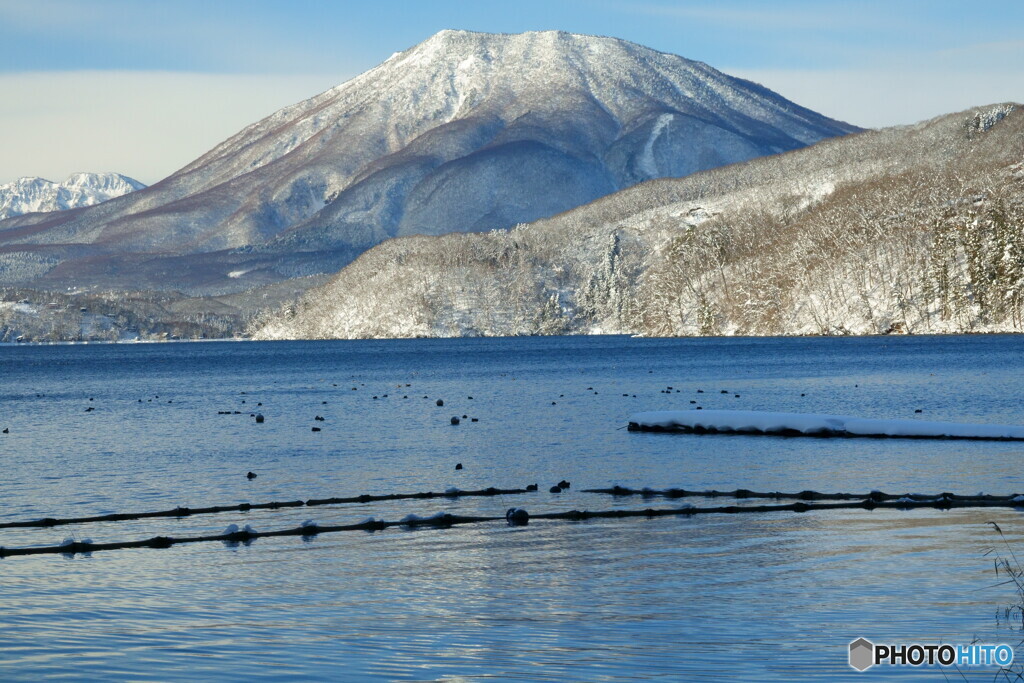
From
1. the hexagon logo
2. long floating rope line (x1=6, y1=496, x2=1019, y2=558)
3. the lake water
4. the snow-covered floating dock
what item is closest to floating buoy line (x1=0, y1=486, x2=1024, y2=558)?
long floating rope line (x1=6, y1=496, x2=1019, y2=558)

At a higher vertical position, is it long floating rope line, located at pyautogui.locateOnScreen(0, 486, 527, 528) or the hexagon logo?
long floating rope line, located at pyautogui.locateOnScreen(0, 486, 527, 528)

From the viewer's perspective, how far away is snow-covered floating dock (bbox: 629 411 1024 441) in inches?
2031

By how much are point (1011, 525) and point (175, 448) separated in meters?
42.6

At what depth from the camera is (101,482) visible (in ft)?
156

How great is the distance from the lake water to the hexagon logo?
186 millimetres

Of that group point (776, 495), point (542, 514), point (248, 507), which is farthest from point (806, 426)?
point (248, 507)

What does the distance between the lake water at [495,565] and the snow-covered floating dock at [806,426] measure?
33.3 inches

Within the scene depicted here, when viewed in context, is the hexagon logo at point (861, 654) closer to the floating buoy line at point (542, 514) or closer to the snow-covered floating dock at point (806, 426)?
the floating buoy line at point (542, 514)

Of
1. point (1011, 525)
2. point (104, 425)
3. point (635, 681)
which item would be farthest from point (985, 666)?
point (104, 425)

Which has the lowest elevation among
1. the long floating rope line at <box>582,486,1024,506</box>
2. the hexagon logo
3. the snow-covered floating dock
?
the hexagon logo

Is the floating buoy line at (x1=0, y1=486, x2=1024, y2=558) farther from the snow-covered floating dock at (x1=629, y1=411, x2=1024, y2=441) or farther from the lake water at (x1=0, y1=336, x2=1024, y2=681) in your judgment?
the snow-covered floating dock at (x1=629, y1=411, x2=1024, y2=441)

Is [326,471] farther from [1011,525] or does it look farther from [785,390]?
[785,390]

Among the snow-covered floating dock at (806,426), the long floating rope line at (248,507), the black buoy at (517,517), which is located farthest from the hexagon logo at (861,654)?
the snow-covered floating dock at (806,426)

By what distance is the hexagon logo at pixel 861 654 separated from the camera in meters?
18.3
